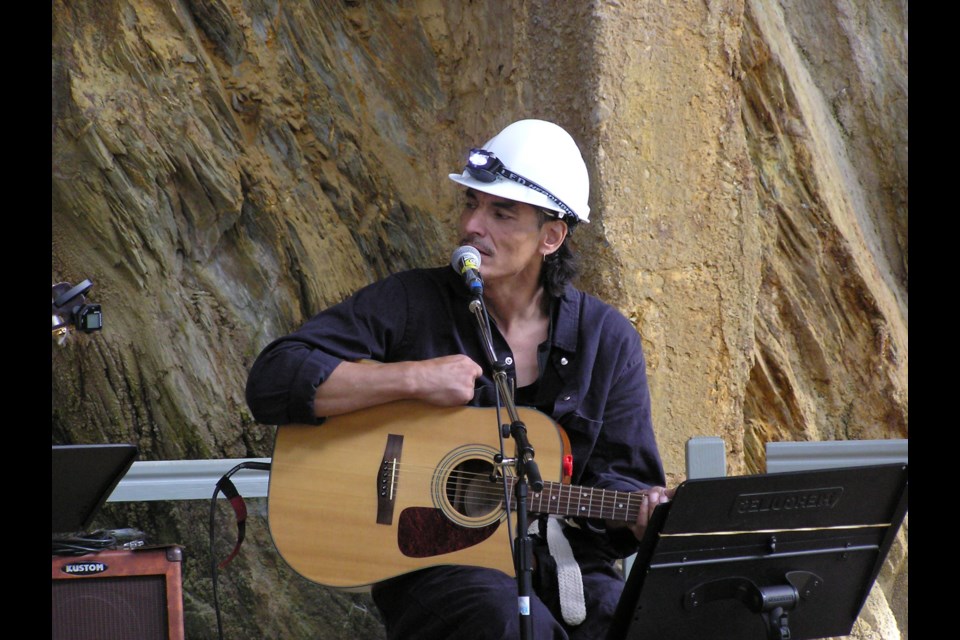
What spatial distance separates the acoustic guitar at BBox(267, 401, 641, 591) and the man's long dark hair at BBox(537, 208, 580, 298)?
0.55 meters

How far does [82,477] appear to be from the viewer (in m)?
2.69

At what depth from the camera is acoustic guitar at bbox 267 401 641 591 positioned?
9.69 ft

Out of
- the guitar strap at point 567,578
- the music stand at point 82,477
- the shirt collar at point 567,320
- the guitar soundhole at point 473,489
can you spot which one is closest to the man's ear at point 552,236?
the shirt collar at point 567,320

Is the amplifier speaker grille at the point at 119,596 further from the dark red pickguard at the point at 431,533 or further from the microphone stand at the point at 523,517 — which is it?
the microphone stand at the point at 523,517

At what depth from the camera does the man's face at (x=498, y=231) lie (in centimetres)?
329

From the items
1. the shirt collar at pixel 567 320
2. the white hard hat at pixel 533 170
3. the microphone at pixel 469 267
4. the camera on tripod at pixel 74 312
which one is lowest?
the shirt collar at pixel 567 320

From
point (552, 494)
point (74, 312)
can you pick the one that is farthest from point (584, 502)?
point (74, 312)

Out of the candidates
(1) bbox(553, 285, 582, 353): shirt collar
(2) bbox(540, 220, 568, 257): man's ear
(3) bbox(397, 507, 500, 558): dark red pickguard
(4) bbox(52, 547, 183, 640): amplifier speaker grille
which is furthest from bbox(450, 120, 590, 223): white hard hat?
(4) bbox(52, 547, 183, 640): amplifier speaker grille

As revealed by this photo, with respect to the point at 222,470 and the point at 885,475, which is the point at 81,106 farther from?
the point at 885,475

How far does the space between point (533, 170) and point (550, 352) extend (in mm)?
559

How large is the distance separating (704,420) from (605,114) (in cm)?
123

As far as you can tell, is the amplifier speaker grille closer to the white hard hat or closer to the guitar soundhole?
the guitar soundhole

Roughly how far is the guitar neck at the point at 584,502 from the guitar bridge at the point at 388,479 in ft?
1.06

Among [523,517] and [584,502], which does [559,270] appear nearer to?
[584,502]
